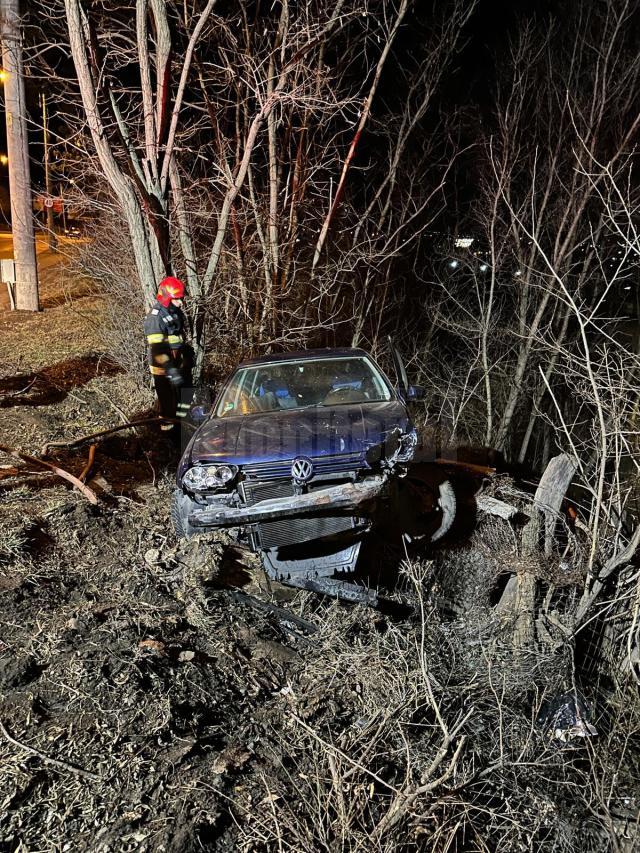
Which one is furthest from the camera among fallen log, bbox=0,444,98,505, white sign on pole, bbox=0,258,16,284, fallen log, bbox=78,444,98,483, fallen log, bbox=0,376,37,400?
white sign on pole, bbox=0,258,16,284

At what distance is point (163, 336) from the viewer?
21.3ft

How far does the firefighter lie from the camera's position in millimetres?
6461

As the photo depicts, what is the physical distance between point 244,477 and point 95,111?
5.04 m

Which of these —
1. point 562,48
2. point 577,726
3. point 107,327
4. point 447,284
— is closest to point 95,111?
point 107,327

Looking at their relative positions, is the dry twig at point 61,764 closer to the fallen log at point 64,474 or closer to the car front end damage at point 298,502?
the car front end damage at point 298,502

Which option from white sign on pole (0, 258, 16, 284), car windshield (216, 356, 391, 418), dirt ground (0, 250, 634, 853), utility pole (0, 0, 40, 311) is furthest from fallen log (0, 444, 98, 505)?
white sign on pole (0, 258, 16, 284)

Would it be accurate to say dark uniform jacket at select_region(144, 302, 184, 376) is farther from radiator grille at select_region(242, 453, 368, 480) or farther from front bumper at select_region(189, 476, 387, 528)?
front bumper at select_region(189, 476, 387, 528)

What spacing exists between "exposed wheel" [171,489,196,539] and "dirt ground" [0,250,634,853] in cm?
12

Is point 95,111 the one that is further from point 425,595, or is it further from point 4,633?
point 425,595

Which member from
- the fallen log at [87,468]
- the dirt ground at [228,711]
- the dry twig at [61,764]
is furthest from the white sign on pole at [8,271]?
the dry twig at [61,764]

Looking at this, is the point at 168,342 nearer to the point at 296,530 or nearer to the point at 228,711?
the point at 296,530

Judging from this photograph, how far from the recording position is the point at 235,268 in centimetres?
962

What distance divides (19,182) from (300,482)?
9.52m

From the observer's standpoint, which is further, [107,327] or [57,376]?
[107,327]
